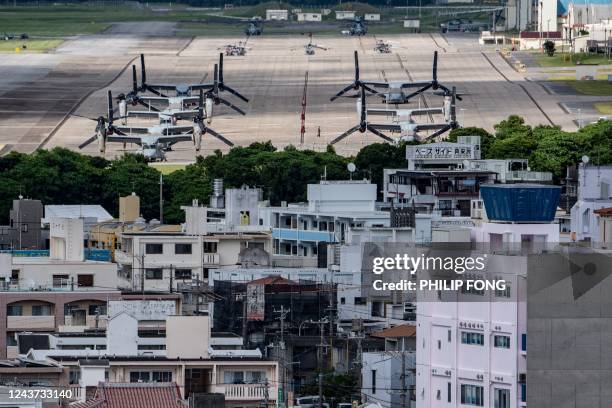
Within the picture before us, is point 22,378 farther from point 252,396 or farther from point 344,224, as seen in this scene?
point 344,224

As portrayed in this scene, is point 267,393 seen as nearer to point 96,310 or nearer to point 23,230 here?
point 96,310

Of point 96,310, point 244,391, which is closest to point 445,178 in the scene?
point 96,310


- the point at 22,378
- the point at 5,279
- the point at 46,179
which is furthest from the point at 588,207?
the point at 46,179

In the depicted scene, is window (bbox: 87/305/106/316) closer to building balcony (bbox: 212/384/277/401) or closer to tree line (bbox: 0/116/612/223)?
building balcony (bbox: 212/384/277/401)

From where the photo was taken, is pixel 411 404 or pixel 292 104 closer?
pixel 411 404

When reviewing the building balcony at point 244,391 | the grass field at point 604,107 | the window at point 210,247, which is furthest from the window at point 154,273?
the grass field at point 604,107

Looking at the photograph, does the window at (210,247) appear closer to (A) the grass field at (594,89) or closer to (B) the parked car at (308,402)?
(B) the parked car at (308,402)
